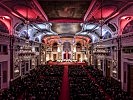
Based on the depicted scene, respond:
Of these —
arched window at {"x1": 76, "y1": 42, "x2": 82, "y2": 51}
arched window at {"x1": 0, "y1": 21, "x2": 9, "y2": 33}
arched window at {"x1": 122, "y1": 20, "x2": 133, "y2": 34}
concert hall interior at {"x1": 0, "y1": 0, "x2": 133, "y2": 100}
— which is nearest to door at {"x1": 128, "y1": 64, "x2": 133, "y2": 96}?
concert hall interior at {"x1": 0, "y1": 0, "x2": 133, "y2": 100}

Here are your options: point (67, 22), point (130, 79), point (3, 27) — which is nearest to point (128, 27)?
point (130, 79)

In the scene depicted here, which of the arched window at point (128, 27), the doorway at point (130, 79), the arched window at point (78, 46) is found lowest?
the doorway at point (130, 79)

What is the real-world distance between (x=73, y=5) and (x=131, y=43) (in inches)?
218

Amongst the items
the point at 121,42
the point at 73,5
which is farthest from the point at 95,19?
the point at 73,5

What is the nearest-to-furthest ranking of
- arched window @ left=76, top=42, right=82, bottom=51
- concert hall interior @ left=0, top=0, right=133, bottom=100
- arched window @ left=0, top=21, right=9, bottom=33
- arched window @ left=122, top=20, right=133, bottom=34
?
1. concert hall interior @ left=0, top=0, right=133, bottom=100
2. arched window @ left=122, top=20, right=133, bottom=34
3. arched window @ left=0, top=21, right=9, bottom=33
4. arched window @ left=76, top=42, right=82, bottom=51

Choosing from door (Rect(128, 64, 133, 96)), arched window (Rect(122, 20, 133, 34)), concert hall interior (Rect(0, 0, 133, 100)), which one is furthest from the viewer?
door (Rect(128, 64, 133, 96))

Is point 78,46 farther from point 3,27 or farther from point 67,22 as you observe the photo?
point 3,27

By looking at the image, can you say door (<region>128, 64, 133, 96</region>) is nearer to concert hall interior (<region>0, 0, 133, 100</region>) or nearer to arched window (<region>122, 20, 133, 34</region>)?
concert hall interior (<region>0, 0, 133, 100</region>)

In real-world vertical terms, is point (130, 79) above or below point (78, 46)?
below

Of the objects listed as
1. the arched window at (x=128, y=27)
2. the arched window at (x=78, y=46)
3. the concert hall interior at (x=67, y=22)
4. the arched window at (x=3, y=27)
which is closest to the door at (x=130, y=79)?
the concert hall interior at (x=67, y=22)

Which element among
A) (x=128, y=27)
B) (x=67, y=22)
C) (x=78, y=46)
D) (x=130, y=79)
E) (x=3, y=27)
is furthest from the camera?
(x=78, y=46)

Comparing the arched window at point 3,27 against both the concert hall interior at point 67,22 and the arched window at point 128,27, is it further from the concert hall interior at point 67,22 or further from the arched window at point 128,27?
the arched window at point 128,27

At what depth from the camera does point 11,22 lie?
16.7 m

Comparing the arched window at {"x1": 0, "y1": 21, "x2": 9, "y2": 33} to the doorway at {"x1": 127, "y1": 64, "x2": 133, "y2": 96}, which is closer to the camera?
the doorway at {"x1": 127, "y1": 64, "x2": 133, "y2": 96}
